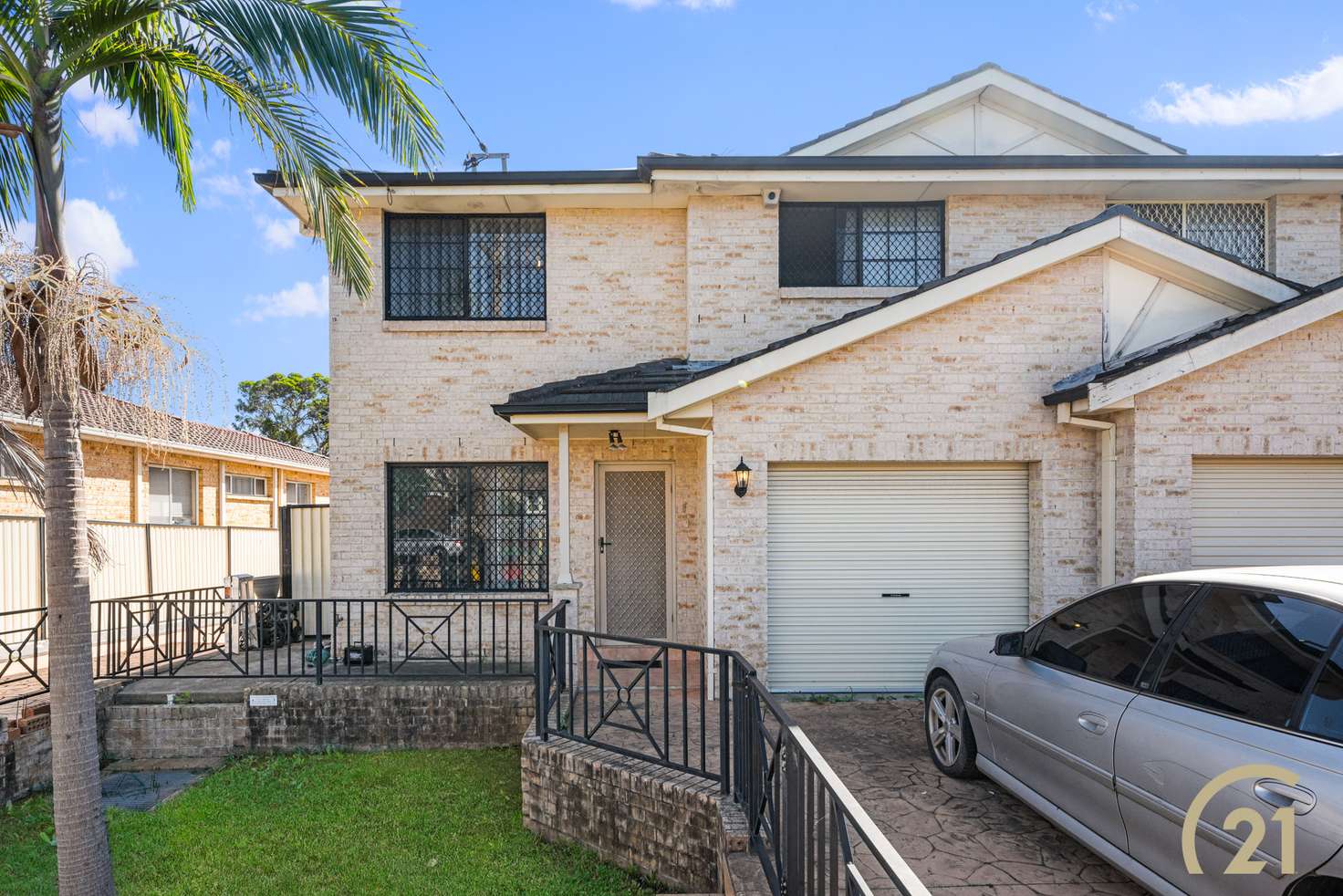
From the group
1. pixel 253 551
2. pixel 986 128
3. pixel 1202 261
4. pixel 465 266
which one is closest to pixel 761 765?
pixel 1202 261

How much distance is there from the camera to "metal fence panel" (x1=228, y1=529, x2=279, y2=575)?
14.2m

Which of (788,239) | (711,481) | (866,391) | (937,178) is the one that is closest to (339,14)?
(711,481)

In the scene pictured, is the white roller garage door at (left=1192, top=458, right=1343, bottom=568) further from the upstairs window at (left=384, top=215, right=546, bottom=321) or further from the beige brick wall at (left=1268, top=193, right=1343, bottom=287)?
the upstairs window at (left=384, top=215, right=546, bottom=321)

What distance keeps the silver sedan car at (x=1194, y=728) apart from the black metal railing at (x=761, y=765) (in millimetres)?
1118

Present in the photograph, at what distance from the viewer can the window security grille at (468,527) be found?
923cm

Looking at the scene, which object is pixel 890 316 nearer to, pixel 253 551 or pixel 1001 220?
pixel 1001 220

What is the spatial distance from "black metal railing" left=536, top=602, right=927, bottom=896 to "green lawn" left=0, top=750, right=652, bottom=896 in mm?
834

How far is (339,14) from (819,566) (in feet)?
19.7

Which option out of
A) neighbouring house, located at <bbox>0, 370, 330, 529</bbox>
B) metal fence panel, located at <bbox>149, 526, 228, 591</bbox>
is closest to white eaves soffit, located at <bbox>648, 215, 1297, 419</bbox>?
neighbouring house, located at <bbox>0, 370, 330, 529</bbox>

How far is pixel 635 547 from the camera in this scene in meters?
9.45

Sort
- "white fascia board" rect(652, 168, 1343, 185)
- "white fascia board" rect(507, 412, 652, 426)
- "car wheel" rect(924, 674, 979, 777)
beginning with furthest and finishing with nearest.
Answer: "white fascia board" rect(652, 168, 1343, 185) < "white fascia board" rect(507, 412, 652, 426) < "car wheel" rect(924, 674, 979, 777)

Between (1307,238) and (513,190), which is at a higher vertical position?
(513,190)

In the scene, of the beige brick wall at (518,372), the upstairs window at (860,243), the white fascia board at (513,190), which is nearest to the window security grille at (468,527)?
the beige brick wall at (518,372)

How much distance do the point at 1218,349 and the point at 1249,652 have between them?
414 centimetres
